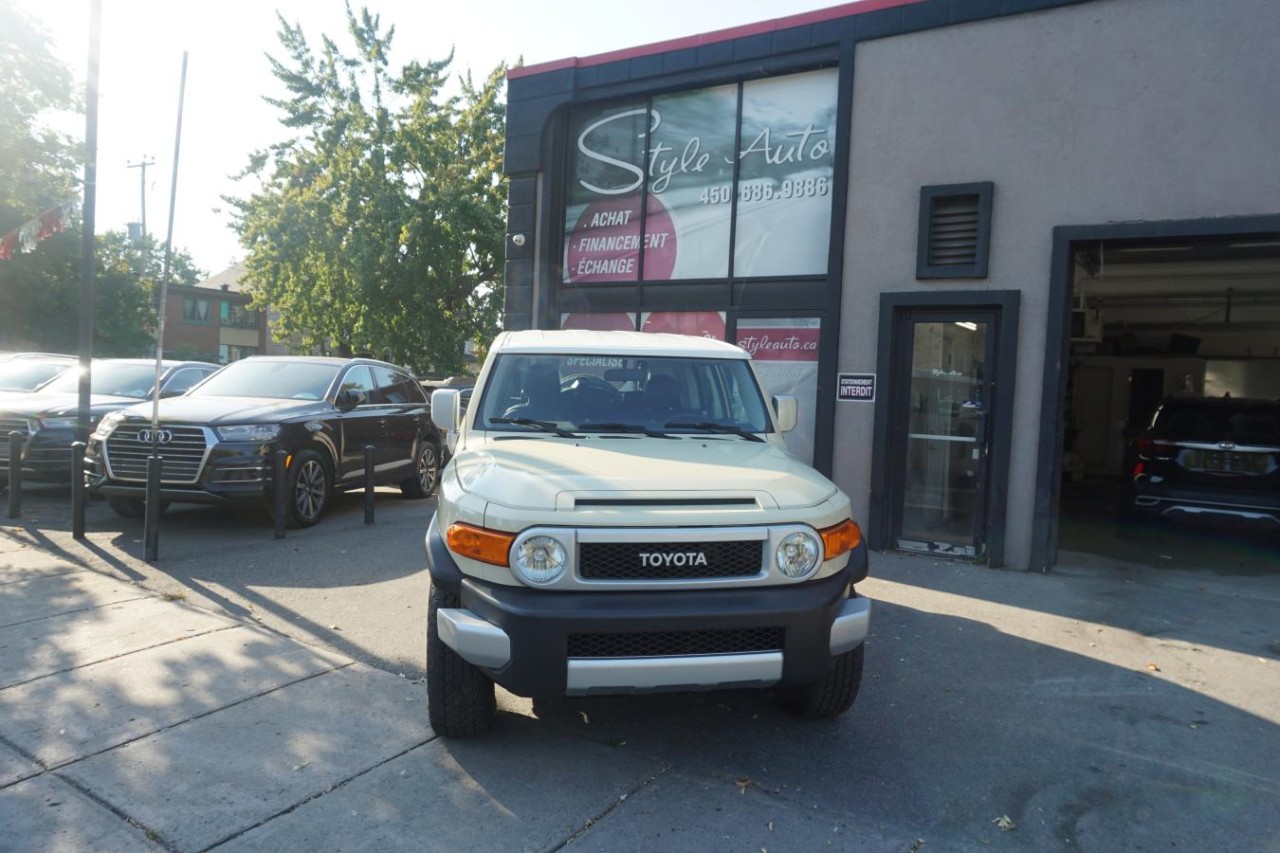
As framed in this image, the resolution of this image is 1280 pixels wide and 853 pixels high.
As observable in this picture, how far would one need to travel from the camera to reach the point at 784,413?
5.09 metres

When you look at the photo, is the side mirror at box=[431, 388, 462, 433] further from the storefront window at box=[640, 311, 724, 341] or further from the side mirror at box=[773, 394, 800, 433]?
the storefront window at box=[640, 311, 724, 341]

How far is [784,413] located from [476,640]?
2432mm

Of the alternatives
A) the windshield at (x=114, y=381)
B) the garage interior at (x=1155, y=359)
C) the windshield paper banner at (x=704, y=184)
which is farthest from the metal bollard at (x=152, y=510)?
the garage interior at (x=1155, y=359)

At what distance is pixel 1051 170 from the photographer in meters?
7.50

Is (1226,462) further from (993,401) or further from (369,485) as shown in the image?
(369,485)

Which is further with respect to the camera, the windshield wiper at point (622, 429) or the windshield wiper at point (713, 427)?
the windshield wiper at point (713, 427)

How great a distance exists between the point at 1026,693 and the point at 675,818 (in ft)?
7.95

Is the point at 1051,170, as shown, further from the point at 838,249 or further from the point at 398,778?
the point at 398,778

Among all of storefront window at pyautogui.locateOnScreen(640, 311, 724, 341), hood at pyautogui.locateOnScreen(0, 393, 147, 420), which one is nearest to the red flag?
hood at pyautogui.locateOnScreen(0, 393, 147, 420)

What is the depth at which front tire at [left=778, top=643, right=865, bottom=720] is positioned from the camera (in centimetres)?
401

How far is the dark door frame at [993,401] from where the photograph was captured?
25.0ft

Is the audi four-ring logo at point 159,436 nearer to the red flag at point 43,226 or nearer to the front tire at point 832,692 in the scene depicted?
the red flag at point 43,226

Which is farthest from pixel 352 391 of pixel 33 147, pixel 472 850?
pixel 33 147

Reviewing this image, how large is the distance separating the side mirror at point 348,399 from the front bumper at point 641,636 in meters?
6.38
